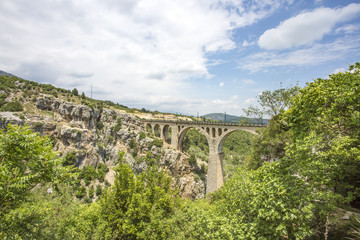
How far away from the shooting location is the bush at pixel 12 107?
38528mm

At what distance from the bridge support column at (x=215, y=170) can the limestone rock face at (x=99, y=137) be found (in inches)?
227

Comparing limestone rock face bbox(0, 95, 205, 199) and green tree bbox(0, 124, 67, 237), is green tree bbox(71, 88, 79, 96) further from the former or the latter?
green tree bbox(0, 124, 67, 237)

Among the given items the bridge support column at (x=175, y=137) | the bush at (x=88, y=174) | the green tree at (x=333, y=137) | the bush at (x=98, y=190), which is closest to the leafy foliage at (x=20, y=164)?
the green tree at (x=333, y=137)

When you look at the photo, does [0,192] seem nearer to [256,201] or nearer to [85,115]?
[256,201]

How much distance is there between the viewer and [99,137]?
47.6 meters

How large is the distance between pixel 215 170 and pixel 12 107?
47116 millimetres

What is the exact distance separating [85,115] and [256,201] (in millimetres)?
46985

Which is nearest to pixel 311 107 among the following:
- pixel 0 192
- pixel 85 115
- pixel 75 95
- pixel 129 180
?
pixel 129 180

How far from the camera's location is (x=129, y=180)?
29.3 feet

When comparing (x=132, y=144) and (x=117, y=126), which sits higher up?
(x=117, y=126)

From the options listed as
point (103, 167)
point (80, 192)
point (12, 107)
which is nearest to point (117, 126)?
point (103, 167)

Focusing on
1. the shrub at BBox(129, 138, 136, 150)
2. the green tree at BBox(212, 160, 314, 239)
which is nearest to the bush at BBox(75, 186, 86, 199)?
the shrub at BBox(129, 138, 136, 150)

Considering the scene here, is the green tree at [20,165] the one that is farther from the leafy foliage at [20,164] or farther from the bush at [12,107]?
the bush at [12,107]

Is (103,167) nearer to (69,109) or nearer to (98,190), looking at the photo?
(98,190)
